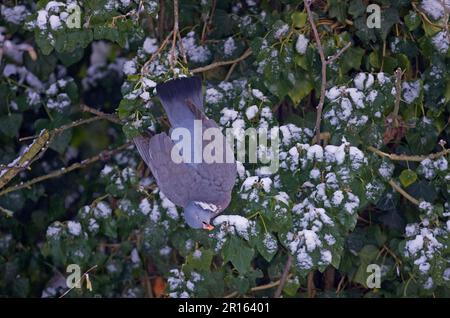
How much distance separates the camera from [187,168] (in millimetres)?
3105

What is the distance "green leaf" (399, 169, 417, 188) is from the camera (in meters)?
3.30

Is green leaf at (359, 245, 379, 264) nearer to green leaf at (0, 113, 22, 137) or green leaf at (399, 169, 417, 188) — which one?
green leaf at (399, 169, 417, 188)

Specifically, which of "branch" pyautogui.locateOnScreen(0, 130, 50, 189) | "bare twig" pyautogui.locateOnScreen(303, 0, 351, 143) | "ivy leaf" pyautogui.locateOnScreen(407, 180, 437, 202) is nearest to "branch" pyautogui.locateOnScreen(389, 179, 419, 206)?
"ivy leaf" pyautogui.locateOnScreen(407, 180, 437, 202)

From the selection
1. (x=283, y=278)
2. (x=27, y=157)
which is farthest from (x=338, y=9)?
(x=27, y=157)

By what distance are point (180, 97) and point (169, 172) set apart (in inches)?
11.3

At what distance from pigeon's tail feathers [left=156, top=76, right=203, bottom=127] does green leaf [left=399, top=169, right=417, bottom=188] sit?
86 centimetres

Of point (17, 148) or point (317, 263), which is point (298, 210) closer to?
point (317, 263)

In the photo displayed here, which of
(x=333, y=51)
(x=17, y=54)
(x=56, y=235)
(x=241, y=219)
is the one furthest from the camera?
(x=17, y=54)

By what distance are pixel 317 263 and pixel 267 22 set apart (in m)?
1.04

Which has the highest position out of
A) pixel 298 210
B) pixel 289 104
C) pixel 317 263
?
pixel 289 104

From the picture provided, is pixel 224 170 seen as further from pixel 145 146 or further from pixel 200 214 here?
pixel 145 146

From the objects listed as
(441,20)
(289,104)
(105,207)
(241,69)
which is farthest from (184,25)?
(441,20)

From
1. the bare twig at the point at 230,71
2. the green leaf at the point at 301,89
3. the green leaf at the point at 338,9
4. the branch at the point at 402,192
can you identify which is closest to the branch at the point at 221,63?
the bare twig at the point at 230,71

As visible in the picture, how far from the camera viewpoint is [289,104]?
3676 millimetres
